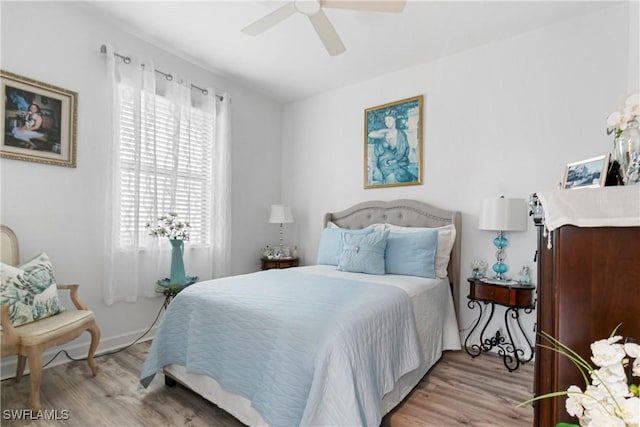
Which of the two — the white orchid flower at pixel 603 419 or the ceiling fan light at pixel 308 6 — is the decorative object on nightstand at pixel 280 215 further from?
the white orchid flower at pixel 603 419

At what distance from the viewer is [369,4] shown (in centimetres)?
201

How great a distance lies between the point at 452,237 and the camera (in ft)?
9.74

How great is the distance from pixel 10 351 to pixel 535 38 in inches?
175

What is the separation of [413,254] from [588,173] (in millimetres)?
1491

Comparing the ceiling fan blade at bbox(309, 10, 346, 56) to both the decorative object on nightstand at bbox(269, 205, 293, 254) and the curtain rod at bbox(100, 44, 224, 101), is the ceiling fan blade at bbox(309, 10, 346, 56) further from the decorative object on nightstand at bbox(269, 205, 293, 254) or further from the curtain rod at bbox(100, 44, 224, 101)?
the decorative object on nightstand at bbox(269, 205, 293, 254)

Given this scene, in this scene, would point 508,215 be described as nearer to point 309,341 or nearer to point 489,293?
point 489,293

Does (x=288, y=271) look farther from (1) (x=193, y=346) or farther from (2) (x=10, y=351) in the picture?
(2) (x=10, y=351)

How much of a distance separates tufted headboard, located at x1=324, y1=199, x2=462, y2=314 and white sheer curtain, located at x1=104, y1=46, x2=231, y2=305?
4.69 feet

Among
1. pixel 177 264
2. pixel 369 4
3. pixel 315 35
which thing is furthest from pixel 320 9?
pixel 177 264

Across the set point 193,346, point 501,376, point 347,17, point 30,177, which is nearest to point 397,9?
point 347,17

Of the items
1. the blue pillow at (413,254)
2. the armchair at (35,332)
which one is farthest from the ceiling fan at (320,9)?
the armchair at (35,332)

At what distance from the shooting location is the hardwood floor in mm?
1829

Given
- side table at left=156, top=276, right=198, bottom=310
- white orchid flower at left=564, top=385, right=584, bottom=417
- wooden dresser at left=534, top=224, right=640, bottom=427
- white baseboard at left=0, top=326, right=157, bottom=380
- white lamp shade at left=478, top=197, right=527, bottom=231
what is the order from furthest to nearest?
side table at left=156, top=276, right=198, bottom=310 < white lamp shade at left=478, top=197, right=527, bottom=231 < white baseboard at left=0, top=326, right=157, bottom=380 < wooden dresser at left=534, top=224, right=640, bottom=427 < white orchid flower at left=564, top=385, right=584, bottom=417

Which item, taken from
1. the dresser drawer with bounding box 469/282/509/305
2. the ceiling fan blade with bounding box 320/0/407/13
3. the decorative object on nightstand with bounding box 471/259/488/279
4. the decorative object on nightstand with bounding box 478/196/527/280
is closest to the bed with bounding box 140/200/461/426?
the dresser drawer with bounding box 469/282/509/305
